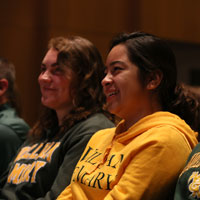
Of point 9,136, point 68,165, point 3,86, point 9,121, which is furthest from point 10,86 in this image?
point 68,165

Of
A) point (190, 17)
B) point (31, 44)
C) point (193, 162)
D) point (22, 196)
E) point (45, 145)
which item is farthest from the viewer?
point (190, 17)

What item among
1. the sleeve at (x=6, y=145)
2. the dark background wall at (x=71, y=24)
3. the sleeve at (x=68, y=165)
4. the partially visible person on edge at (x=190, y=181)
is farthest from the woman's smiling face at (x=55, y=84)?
the dark background wall at (x=71, y=24)

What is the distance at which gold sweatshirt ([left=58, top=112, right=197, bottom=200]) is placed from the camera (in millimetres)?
1221

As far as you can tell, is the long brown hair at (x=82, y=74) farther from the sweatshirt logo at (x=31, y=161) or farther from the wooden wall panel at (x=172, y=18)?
the wooden wall panel at (x=172, y=18)

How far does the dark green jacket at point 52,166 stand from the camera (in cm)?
171

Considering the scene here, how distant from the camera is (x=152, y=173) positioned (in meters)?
1.22

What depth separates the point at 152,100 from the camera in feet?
4.85

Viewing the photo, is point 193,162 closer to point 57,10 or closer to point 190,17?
point 57,10

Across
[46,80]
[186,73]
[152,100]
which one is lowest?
[186,73]

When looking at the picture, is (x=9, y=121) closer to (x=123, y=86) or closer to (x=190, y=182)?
(x=123, y=86)

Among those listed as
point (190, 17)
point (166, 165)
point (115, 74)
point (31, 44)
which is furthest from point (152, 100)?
point (190, 17)

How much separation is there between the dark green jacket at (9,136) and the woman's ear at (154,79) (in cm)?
117

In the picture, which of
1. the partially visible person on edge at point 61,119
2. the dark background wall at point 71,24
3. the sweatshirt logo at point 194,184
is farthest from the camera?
the dark background wall at point 71,24

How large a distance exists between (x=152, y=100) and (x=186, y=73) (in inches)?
121
